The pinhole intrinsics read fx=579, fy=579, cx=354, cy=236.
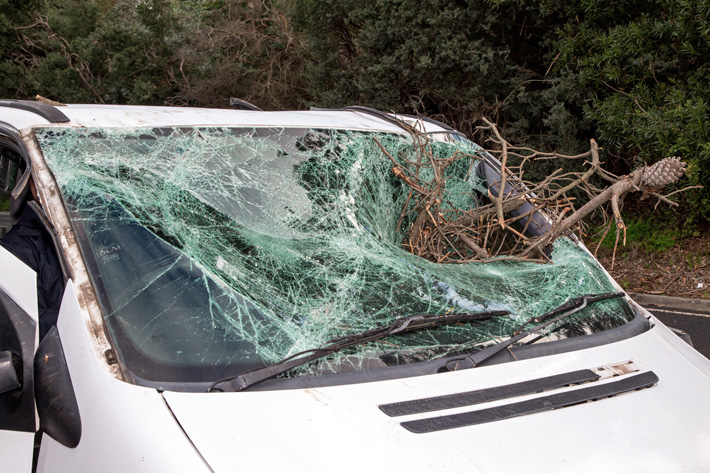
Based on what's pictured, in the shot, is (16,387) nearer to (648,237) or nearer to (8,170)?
(8,170)

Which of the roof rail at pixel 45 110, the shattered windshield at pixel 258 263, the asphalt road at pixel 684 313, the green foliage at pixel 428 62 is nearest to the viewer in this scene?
the shattered windshield at pixel 258 263

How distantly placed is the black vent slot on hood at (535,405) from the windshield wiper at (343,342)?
362mm

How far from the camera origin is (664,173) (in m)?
2.59

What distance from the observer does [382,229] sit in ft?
9.29

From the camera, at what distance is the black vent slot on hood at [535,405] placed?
5.34ft

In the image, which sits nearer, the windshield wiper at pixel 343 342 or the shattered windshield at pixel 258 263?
the windshield wiper at pixel 343 342

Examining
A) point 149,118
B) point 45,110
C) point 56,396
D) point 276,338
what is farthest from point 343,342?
point 45,110

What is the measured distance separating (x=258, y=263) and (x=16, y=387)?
865 mm

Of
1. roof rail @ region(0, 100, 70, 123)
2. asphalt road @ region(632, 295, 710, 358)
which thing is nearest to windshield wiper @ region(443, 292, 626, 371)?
roof rail @ region(0, 100, 70, 123)

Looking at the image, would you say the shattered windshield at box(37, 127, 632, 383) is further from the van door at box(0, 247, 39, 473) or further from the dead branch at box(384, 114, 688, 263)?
the van door at box(0, 247, 39, 473)

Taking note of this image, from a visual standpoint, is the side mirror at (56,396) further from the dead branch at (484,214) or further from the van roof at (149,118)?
the dead branch at (484,214)

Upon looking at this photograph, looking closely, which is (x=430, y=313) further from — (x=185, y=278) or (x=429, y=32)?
(x=429, y=32)

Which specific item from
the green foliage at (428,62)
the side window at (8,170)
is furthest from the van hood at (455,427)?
the green foliage at (428,62)

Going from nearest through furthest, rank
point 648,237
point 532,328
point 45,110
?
point 532,328
point 45,110
point 648,237
